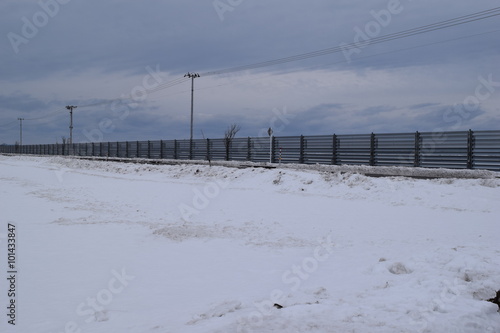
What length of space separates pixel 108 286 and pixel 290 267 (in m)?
2.91

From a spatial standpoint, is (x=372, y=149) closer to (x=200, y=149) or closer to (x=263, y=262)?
(x=200, y=149)

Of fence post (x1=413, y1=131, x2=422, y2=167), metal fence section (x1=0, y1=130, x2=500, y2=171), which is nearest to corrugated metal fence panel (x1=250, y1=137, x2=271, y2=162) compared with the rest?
metal fence section (x1=0, y1=130, x2=500, y2=171)

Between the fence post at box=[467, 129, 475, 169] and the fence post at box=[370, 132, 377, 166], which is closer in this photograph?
the fence post at box=[467, 129, 475, 169]

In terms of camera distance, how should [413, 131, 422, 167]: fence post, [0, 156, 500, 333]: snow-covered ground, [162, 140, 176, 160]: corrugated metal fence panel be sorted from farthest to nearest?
[162, 140, 176, 160]: corrugated metal fence panel
[413, 131, 422, 167]: fence post
[0, 156, 500, 333]: snow-covered ground

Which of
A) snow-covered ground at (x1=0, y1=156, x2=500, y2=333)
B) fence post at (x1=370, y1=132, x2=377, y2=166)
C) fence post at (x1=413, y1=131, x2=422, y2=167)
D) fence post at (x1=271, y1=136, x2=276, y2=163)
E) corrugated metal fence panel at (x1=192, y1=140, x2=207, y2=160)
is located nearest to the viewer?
snow-covered ground at (x1=0, y1=156, x2=500, y2=333)

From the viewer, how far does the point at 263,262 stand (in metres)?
7.16

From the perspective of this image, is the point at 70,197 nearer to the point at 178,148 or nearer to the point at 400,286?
the point at 400,286

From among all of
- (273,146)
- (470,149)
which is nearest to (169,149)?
(273,146)

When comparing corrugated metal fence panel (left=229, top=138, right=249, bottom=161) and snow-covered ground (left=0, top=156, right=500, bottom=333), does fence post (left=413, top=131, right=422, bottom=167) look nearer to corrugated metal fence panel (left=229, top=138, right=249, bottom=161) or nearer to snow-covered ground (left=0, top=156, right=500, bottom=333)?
snow-covered ground (left=0, top=156, right=500, bottom=333)

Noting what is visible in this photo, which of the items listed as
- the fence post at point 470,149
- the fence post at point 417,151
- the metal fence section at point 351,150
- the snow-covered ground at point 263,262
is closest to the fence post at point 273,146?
the metal fence section at point 351,150

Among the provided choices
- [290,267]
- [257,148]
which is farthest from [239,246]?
[257,148]

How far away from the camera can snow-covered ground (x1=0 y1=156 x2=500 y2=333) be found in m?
4.47

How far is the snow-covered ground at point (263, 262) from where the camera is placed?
4469 millimetres

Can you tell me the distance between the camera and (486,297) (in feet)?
16.0
